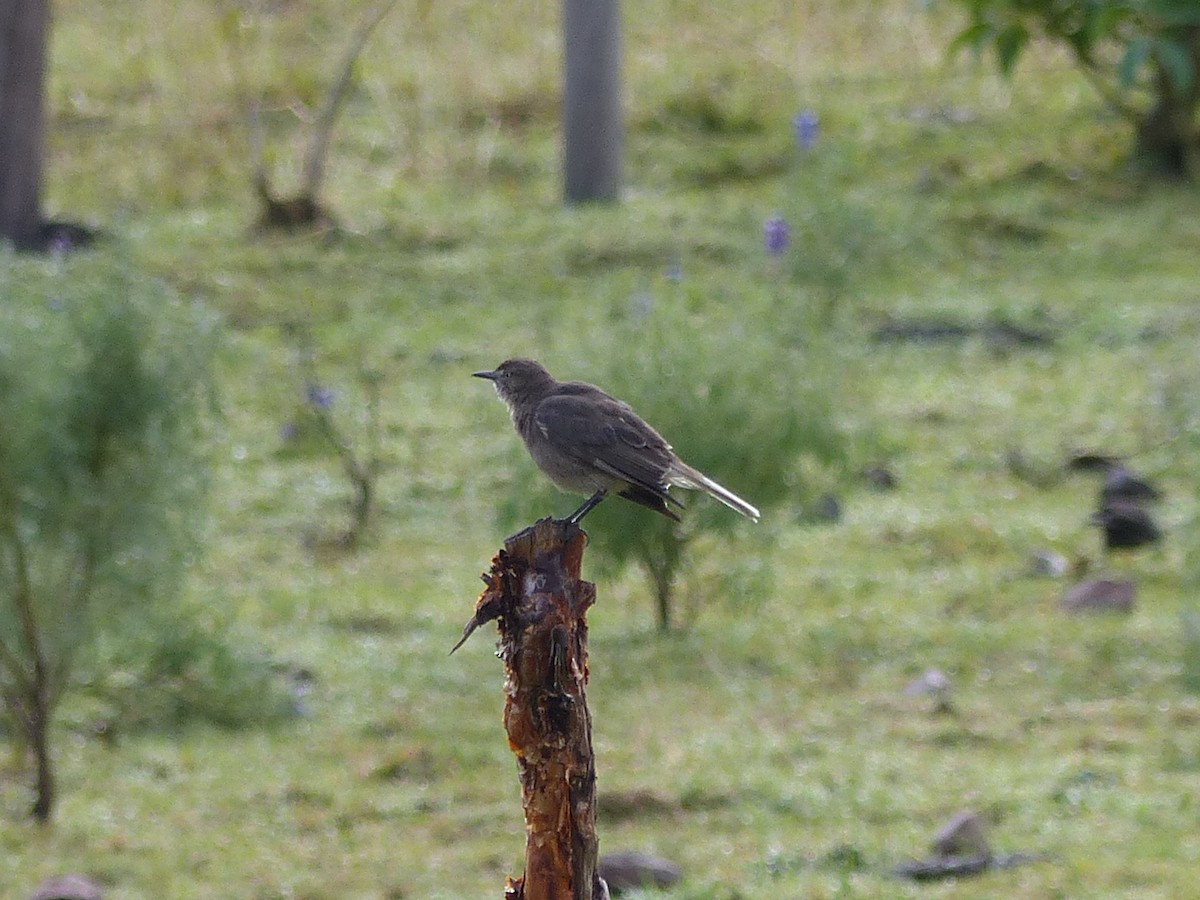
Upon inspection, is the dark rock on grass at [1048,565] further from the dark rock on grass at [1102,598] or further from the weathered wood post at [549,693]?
the weathered wood post at [549,693]

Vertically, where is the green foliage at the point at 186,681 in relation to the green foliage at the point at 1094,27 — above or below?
below

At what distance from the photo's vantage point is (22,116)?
52.6 ft

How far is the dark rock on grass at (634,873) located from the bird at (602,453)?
1.71 metres

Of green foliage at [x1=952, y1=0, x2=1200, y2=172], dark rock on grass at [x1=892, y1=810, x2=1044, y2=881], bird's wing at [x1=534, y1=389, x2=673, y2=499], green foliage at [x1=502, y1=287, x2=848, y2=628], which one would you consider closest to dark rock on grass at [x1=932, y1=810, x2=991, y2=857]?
dark rock on grass at [x1=892, y1=810, x2=1044, y2=881]

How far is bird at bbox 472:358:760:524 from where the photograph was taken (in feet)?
17.5

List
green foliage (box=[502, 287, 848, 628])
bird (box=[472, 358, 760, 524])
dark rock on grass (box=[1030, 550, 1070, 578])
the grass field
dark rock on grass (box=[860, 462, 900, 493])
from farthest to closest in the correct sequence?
dark rock on grass (box=[860, 462, 900, 493])
dark rock on grass (box=[1030, 550, 1070, 578])
green foliage (box=[502, 287, 848, 628])
the grass field
bird (box=[472, 358, 760, 524])

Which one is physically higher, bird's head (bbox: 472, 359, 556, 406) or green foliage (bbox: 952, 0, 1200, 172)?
green foliage (bbox: 952, 0, 1200, 172)

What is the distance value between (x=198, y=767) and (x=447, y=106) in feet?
39.6

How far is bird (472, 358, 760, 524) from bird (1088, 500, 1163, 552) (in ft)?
16.9

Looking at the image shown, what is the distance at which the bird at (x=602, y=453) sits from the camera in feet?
17.5

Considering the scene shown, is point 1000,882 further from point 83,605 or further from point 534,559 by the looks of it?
point 83,605

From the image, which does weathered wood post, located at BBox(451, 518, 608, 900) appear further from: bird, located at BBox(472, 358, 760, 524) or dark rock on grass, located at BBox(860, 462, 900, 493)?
dark rock on grass, located at BBox(860, 462, 900, 493)

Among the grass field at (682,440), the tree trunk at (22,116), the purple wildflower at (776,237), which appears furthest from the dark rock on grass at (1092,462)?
the tree trunk at (22,116)

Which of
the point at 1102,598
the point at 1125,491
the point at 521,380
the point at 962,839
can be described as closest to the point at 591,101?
the point at 1125,491
